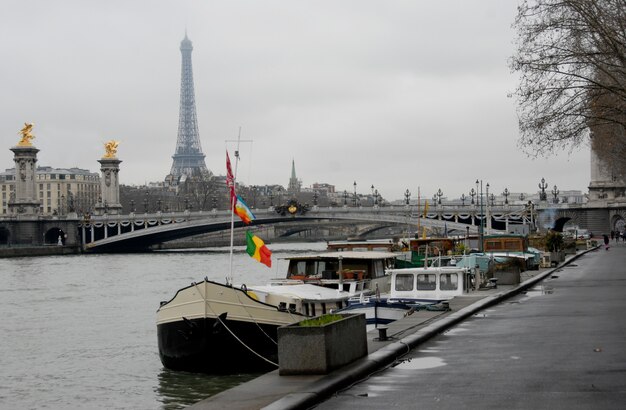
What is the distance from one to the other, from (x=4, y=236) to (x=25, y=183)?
671cm

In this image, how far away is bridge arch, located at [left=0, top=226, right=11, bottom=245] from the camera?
420 feet

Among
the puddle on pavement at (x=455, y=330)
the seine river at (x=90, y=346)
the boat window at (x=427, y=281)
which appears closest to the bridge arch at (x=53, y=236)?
the seine river at (x=90, y=346)

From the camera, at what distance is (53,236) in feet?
439

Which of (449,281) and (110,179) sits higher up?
(110,179)

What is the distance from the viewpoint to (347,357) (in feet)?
47.7

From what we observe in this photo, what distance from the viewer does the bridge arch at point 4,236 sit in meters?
128

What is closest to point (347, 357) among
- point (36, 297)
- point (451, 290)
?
point (451, 290)

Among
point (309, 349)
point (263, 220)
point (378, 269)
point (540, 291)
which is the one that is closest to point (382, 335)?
point (309, 349)

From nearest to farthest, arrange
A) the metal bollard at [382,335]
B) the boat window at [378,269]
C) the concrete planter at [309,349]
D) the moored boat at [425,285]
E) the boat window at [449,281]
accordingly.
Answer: the concrete planter at [309,349]
the metal bollard at [382,335]
the moored boat at [425,285]
the boat window at [449,281]
the boat window at [378,269]

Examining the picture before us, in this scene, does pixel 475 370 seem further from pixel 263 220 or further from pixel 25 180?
pixel 25 180

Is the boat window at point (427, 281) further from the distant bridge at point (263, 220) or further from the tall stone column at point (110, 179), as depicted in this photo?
the tall stone column at point (110, 179)

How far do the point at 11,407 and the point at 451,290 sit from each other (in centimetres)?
1336

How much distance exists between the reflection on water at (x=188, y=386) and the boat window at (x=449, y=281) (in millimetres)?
9043

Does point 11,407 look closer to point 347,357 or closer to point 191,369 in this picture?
point 191,369
